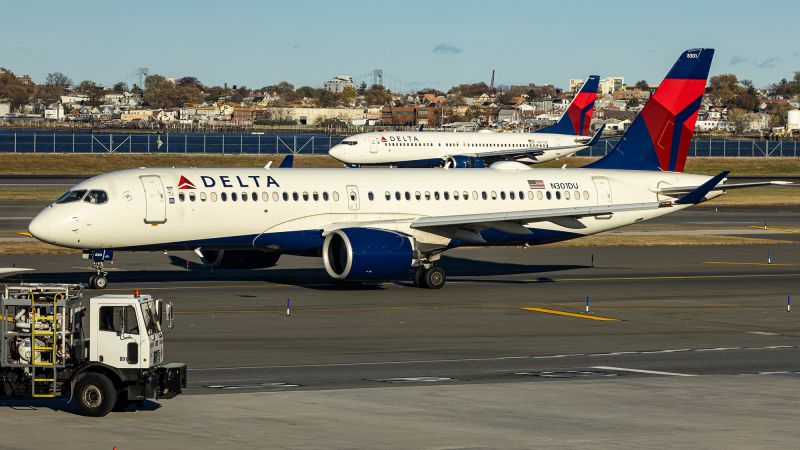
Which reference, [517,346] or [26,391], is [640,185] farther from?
[26,391]

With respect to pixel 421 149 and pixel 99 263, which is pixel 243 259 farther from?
pixel 421 149

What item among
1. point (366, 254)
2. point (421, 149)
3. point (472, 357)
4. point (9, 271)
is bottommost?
point (472, 357)

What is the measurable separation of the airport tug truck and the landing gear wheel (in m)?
23.5

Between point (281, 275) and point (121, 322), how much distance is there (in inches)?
1055

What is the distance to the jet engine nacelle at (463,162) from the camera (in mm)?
109062

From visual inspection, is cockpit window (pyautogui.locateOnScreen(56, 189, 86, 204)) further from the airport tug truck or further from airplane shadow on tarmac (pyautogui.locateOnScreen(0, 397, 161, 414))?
the airport tug truck

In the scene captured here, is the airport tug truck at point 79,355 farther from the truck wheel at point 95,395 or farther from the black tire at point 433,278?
the black tire at point 433,278

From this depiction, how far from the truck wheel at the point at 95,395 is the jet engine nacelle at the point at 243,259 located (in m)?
24.5

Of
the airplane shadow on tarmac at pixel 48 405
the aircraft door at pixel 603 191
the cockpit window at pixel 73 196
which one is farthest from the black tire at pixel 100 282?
the aircraft door at pixel 603 191

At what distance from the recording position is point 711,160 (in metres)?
147

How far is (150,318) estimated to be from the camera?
24.1 m

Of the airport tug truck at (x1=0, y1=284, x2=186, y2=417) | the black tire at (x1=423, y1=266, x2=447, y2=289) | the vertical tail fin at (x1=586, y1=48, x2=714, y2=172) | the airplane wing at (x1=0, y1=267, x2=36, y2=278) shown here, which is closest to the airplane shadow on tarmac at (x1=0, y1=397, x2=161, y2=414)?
the airport tug truck at (x1=0, y1=284, x2=186, y2=417)

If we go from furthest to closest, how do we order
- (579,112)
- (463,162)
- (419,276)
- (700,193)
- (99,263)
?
(579,112)
(463,162)
(700,193)
(419,276)
(99,263)

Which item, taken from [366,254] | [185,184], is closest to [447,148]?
[185,184]
